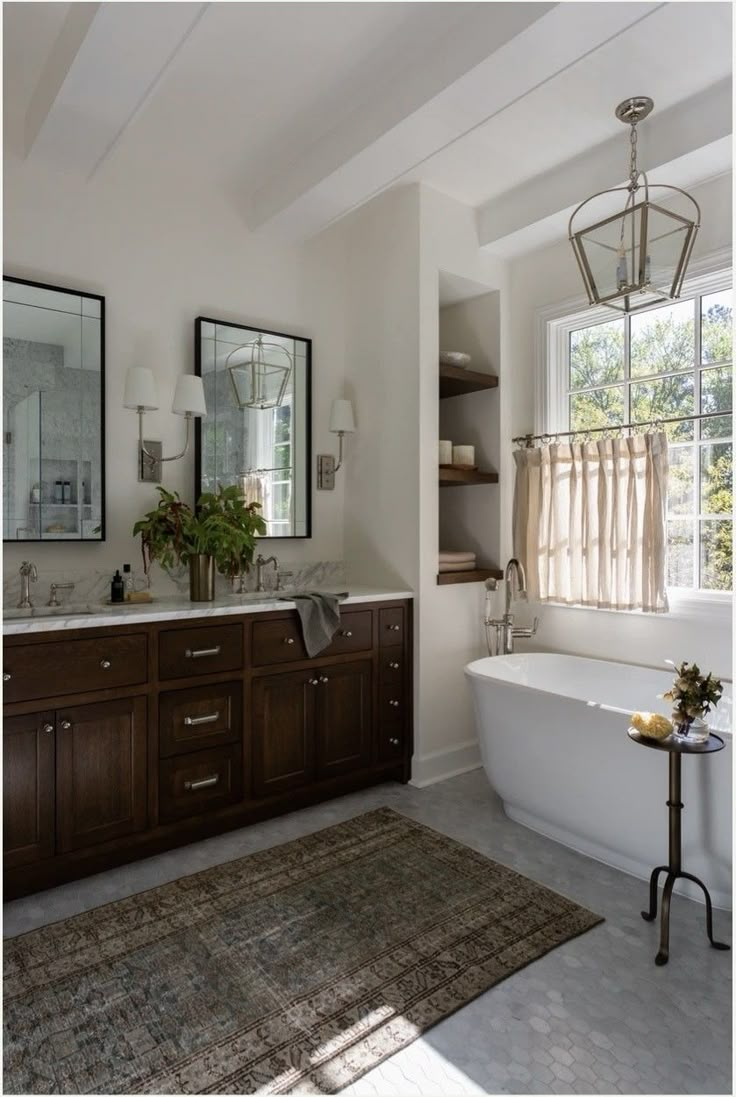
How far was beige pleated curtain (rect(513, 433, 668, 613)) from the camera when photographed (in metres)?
3.13

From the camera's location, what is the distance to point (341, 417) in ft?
11.9

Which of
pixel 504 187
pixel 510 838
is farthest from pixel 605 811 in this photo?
pixel 504 187

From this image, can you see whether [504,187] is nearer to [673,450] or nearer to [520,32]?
[520,32]

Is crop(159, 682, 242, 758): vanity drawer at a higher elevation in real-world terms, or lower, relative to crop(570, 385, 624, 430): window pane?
lower

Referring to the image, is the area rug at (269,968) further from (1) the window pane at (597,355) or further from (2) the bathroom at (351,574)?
(1) the window pane at (597,355)

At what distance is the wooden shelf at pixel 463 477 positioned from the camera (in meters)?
3.54

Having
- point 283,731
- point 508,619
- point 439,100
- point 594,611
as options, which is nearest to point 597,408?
point 594,611

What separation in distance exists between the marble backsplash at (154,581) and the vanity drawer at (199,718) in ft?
2.16

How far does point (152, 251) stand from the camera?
321cm

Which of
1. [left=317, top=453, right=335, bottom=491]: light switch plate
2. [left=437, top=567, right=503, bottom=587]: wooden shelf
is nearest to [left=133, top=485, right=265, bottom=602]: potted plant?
[left=317, top=453, right=335, bottom=491]: light switch plate

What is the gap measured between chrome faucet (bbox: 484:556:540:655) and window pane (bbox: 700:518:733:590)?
87 centimetres

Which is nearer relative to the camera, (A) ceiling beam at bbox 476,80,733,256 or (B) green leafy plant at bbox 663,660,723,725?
(B) green leafy plant at bbox 663,660,723,725

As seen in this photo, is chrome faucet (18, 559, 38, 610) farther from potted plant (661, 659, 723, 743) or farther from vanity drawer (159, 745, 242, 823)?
potted plant (661, 659, 723, 743)

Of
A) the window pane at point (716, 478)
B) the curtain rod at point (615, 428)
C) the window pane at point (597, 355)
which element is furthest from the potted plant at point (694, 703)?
the window pane at point (597, 355)
